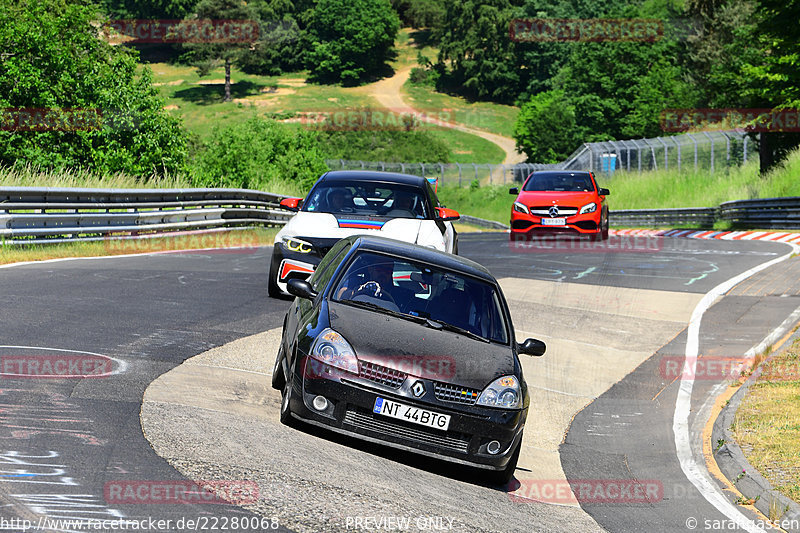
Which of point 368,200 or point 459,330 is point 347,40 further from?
point 459,330

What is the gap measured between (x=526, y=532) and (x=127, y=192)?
50.7 ft

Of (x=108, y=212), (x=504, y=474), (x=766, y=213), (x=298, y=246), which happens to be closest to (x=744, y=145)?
(x=766, y=213)

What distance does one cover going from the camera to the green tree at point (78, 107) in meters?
30.5

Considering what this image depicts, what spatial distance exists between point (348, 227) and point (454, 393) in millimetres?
5586

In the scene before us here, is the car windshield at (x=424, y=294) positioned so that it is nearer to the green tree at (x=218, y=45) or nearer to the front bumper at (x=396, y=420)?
the front bumper at (x=396, y=420)

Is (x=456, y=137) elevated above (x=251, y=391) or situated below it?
below

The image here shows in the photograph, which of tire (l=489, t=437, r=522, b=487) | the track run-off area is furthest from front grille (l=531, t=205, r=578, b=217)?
tire (l=489, t=437, r=522, b=487)

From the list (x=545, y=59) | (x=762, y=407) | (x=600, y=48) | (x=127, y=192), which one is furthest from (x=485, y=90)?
(x=762, y=407)

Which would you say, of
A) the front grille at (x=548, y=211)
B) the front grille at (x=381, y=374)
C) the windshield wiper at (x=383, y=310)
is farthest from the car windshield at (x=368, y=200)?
the front grille at (x=548, y=211)

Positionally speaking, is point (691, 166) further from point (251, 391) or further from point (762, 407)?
point (251, 391)

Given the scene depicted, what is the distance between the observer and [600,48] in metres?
84.7

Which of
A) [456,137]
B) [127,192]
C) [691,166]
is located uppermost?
[127,192]

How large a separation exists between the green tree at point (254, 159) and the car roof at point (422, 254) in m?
25.6

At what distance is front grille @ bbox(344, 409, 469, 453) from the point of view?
275 inches
